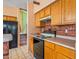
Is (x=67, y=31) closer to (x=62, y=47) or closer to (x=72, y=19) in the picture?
(x=72, y=19)

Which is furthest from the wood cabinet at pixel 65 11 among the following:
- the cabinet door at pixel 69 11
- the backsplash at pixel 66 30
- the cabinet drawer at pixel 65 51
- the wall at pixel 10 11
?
the wall at pixel 10 11

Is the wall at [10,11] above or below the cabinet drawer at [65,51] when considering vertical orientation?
above

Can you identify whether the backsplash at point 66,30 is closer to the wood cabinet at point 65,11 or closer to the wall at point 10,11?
the wood cabinet at point 65,11

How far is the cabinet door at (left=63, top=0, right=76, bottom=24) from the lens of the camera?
226 cm

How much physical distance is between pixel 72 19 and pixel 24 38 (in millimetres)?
5460

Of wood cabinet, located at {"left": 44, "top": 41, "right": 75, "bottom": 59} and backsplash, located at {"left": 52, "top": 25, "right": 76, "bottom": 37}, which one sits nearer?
wood cabinet, located at {"left": 44, "top": 41, "right": 75, "bottom": 59}

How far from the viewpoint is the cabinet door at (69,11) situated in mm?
2256

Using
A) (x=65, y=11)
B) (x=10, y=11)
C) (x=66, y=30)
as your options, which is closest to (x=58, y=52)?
(x=66, y=30)

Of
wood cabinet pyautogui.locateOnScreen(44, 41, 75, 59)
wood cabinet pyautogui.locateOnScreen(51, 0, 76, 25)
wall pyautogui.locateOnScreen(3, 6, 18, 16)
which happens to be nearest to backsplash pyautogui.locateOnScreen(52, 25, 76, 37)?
wood cabinet pyautogui.locateOnScreen(51, 0, 76, 25)

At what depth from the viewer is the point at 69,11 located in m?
2.39

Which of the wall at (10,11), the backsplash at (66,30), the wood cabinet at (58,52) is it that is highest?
the wall at (10,11)

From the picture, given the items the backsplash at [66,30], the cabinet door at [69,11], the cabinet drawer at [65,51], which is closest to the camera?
the cabinet drawer at [65,51]

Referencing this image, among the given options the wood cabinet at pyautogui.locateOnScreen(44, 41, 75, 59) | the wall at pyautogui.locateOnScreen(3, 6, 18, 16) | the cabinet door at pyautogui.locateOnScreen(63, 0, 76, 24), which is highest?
the wall at pyautogui.locateOnScreen(3, 6, 18, 16)

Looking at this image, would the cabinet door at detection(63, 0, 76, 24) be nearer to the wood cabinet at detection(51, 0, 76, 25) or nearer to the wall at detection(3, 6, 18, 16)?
the wood cabinet at detection(51, 0, 76, 25)
